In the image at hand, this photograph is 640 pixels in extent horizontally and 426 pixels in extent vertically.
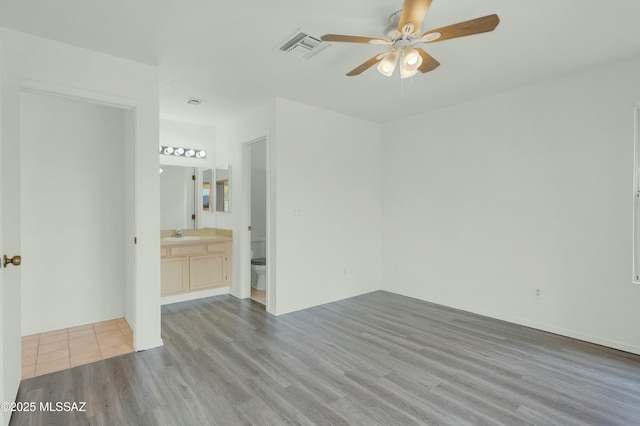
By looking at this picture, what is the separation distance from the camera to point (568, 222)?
335 centimetres

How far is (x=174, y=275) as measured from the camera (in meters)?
4.38

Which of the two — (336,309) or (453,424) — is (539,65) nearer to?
(453,424)

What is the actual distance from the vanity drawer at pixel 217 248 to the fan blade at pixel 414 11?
3.75 metres

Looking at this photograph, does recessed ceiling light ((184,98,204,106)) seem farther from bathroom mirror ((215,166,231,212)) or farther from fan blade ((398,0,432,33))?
fan blade ((398,0,432,33))

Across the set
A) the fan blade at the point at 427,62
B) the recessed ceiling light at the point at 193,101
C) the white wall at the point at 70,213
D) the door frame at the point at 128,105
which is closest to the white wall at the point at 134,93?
the door frame at the point at 128,105

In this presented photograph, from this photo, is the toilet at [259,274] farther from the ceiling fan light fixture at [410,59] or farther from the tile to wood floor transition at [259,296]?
the ceiling fan light fixture at [410,59]

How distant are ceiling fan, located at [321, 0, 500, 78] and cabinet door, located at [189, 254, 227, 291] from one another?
11.0 feet

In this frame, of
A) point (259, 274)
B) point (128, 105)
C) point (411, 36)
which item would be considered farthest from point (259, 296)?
point (411, 36)

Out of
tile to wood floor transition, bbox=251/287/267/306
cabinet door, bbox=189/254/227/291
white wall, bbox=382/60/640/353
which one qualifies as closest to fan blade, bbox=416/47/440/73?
white wall, bbox=382/60/640/353

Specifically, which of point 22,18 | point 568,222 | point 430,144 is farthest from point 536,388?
point 22,18

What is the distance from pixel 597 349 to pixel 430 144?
9.49 feet

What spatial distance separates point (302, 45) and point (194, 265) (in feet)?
10.7

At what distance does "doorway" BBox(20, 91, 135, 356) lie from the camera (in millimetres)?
3402

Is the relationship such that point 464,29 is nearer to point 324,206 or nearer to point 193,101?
point 324,206
